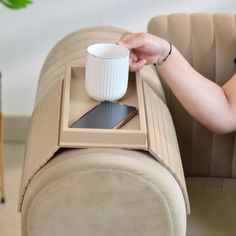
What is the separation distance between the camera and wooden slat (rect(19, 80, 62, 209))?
0.93 m

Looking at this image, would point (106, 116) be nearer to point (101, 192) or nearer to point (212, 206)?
point (101, 192)

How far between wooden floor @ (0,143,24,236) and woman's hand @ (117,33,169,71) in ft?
2.59

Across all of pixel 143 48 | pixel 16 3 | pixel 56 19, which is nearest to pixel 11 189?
pixel 56 19

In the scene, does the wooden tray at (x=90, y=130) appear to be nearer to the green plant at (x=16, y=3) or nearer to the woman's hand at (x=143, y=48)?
the woman's hand at (x=143, y=48)

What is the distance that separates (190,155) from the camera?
140 centimetres

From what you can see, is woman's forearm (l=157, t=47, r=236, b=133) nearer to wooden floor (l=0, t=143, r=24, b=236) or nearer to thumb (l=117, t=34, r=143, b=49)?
thumb (l=117, t=34, r=143, b=49)

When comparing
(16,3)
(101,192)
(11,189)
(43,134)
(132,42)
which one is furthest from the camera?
(11,189)

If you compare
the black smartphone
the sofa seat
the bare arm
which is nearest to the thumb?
the bare arm

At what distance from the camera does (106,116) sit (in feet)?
3.31

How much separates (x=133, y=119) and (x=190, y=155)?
0.44m

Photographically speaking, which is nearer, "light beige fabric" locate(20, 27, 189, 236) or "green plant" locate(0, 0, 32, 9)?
"light beige fabric" locate(20, 27, 189, 236)

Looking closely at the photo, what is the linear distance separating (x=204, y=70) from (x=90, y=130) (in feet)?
1.84

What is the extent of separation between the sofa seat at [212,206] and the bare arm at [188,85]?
159 millimetres

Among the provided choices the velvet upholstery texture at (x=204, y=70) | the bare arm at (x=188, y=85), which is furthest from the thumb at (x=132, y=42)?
the velvet upholstery texture at (x=204, y=70)
